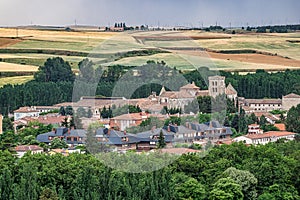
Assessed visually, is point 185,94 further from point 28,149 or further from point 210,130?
point 28,149

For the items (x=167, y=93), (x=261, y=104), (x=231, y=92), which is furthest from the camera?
(x=231, y=92)

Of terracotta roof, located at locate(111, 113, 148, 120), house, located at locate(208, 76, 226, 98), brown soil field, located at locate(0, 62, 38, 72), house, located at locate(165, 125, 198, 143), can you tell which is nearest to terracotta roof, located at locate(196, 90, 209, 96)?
house, located at locate(208, 76, 226, 98)

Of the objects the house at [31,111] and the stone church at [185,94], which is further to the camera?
the house at [31,111]

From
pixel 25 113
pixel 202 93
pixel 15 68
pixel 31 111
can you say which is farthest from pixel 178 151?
pixel 15 68

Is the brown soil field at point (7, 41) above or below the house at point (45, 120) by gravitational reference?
above

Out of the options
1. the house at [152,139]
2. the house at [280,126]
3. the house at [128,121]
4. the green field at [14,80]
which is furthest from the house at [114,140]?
the green field at [14,80]

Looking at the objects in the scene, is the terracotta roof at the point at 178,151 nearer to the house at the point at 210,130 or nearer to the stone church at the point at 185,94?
the house at the point at 210,130
